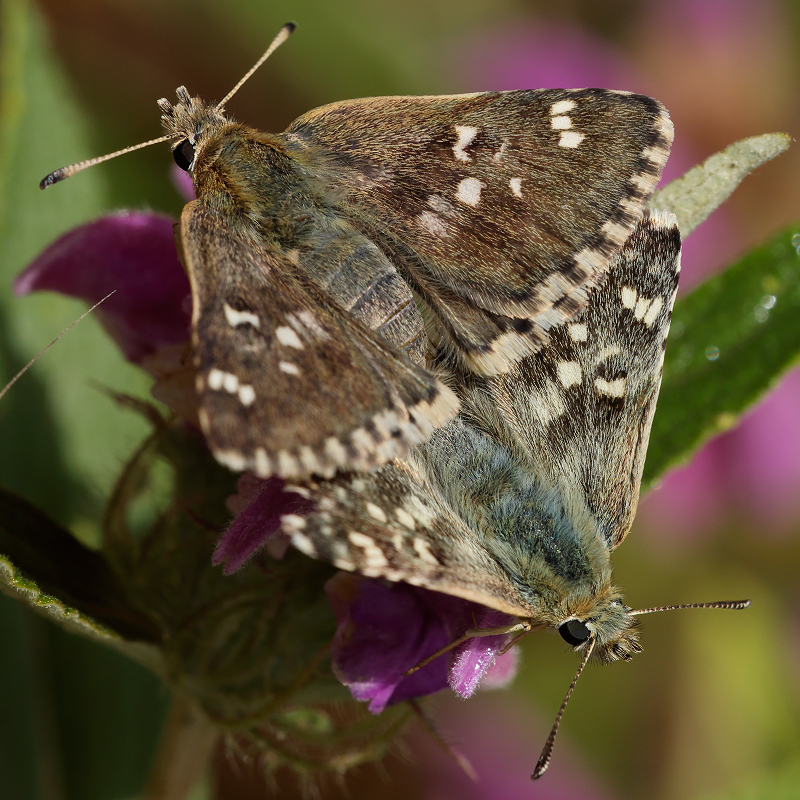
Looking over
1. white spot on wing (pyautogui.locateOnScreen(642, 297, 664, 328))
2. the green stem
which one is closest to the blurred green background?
the green stem

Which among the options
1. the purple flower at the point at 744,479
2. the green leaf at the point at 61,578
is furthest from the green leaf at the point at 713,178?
the purple flower at the point at 744,479

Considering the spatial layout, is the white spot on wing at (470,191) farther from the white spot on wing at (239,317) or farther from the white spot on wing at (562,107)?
the white spot on wing at (239,317)

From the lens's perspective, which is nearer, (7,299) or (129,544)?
(129,544)

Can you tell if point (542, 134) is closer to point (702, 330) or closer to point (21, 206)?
point (702, 330)

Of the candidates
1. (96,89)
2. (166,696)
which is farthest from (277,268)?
(96,89)

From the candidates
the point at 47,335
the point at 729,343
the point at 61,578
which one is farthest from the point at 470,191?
the point at 47,335

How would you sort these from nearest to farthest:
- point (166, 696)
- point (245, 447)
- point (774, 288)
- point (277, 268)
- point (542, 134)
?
point (245, 447)
point (277, 268)
point (542, 134)
point (774, 288)
point (166, 696)

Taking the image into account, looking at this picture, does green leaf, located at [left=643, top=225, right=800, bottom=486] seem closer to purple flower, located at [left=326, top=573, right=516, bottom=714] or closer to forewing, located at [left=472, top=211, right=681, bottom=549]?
forewing, located at [left=472, top=211, right=681, bottom=549]
